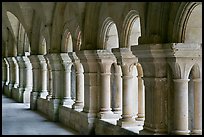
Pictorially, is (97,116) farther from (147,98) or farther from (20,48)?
(20,48)

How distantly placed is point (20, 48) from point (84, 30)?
8485mm

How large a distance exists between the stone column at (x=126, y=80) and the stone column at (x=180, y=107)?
5.44 feet

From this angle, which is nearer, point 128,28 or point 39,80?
point 128,28

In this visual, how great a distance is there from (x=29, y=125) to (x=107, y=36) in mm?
3267

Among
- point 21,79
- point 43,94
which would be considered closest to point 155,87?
point 43,94

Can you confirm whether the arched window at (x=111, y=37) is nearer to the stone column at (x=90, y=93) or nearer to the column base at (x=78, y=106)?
the stone column at (x=90, y=93)

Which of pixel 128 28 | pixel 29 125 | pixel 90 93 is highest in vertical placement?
pixel 128 28

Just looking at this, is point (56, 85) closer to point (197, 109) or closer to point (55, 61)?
point (55, 61)

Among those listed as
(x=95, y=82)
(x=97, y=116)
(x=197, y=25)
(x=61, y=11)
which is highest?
(x=61, y=11)

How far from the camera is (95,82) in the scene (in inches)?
373

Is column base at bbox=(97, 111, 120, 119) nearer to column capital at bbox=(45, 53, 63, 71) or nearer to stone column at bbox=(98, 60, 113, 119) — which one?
stone column at bbox=(98, 60, 113, 119)

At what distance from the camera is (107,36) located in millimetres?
9078

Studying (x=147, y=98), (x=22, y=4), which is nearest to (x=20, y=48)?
(x=22, y=4)

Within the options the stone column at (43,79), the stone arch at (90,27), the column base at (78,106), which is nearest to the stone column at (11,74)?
the stone column at (43,79)
